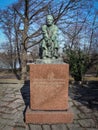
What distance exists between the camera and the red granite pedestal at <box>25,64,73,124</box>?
4.03 meters

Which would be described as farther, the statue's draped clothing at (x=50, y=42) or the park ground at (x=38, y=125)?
the statue's draped clothing at (x=50, y=42)

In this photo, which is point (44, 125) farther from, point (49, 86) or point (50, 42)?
point (50, 42)

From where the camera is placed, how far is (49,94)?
13.6ft

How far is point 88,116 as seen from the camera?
4453 millimetres

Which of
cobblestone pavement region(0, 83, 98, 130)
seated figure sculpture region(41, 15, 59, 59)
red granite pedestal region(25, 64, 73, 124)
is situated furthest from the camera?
seated figure sculpture region(41, 15, 59, 59)

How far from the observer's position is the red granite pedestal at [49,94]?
4027 millimetres

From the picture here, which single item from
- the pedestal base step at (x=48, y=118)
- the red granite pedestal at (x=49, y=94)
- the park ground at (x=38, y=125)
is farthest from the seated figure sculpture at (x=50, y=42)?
the park ground at (x=38, y=125)

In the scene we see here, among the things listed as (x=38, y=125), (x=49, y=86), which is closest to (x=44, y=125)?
(x=38, y=125)

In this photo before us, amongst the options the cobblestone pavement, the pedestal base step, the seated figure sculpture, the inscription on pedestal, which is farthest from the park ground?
the seated figure sculpture

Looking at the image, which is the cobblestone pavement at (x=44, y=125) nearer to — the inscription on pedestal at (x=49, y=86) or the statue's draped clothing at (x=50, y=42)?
the inscription on pedestal at (x=49, y=86)

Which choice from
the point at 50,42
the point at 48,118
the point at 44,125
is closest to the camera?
the point at 44,125

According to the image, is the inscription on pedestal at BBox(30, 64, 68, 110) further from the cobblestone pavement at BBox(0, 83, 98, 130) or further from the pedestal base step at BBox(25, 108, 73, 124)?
the cobblestone pavement at BBox(0, 83, 98, 130)

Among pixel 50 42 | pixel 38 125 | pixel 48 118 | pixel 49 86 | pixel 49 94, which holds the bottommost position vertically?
pixel 38 125

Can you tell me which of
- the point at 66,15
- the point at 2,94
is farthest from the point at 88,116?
the point at 66,15
